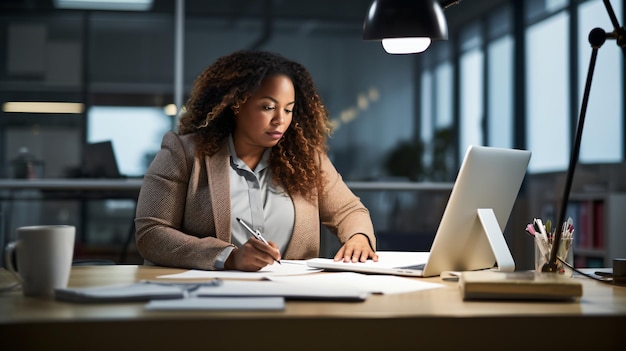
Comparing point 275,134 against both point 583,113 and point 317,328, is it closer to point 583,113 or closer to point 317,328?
point 583,113

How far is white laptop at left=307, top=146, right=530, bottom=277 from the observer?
5.05 ft

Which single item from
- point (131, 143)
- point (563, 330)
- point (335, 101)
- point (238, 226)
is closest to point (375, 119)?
point (335, 101)

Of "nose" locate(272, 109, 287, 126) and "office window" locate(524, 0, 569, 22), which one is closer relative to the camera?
"nose" locate(272, 109, 287, 126)

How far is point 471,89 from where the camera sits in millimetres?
7574

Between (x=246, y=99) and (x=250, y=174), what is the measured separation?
22 centimetres

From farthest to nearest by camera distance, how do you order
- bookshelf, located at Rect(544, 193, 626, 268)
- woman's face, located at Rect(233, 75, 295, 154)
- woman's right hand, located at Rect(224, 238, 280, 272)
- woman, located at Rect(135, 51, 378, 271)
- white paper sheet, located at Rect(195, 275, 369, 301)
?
bookshelf, located at Rect(544, 193, 626, 268)
woman's face, located at Rect(233, 75, 295, 154)
woman, located at Rect(135, 51, 378, 271)
woman's right hand, located at Rect(224, 238, 280, 272)
white paper sheet, located at Rect(195, 275, 369, 301)

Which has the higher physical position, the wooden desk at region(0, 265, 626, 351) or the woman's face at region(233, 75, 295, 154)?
the woman's face at region(233, 75, 295, 154)

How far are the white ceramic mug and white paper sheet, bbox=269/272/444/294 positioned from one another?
406 millimetres

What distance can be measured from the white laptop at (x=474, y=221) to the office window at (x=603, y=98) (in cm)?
416

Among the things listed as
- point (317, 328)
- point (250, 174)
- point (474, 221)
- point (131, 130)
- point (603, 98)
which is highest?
point (603, 98)

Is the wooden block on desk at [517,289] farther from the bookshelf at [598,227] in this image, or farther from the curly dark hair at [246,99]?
the bookshelf at [598,227]

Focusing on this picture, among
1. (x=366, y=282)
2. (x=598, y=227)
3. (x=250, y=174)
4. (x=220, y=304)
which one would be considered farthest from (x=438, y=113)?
(x=220, y=304)

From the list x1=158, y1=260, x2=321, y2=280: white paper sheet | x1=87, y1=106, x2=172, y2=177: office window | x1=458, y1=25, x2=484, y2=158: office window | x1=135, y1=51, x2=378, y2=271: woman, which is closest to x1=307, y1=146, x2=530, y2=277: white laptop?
x1=158, y1=260, x2=321, y2=280: white paper sheet

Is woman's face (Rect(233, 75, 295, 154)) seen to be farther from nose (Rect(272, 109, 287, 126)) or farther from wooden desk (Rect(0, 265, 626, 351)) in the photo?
wooden desk (Rect(0, 265, 626, 351))
